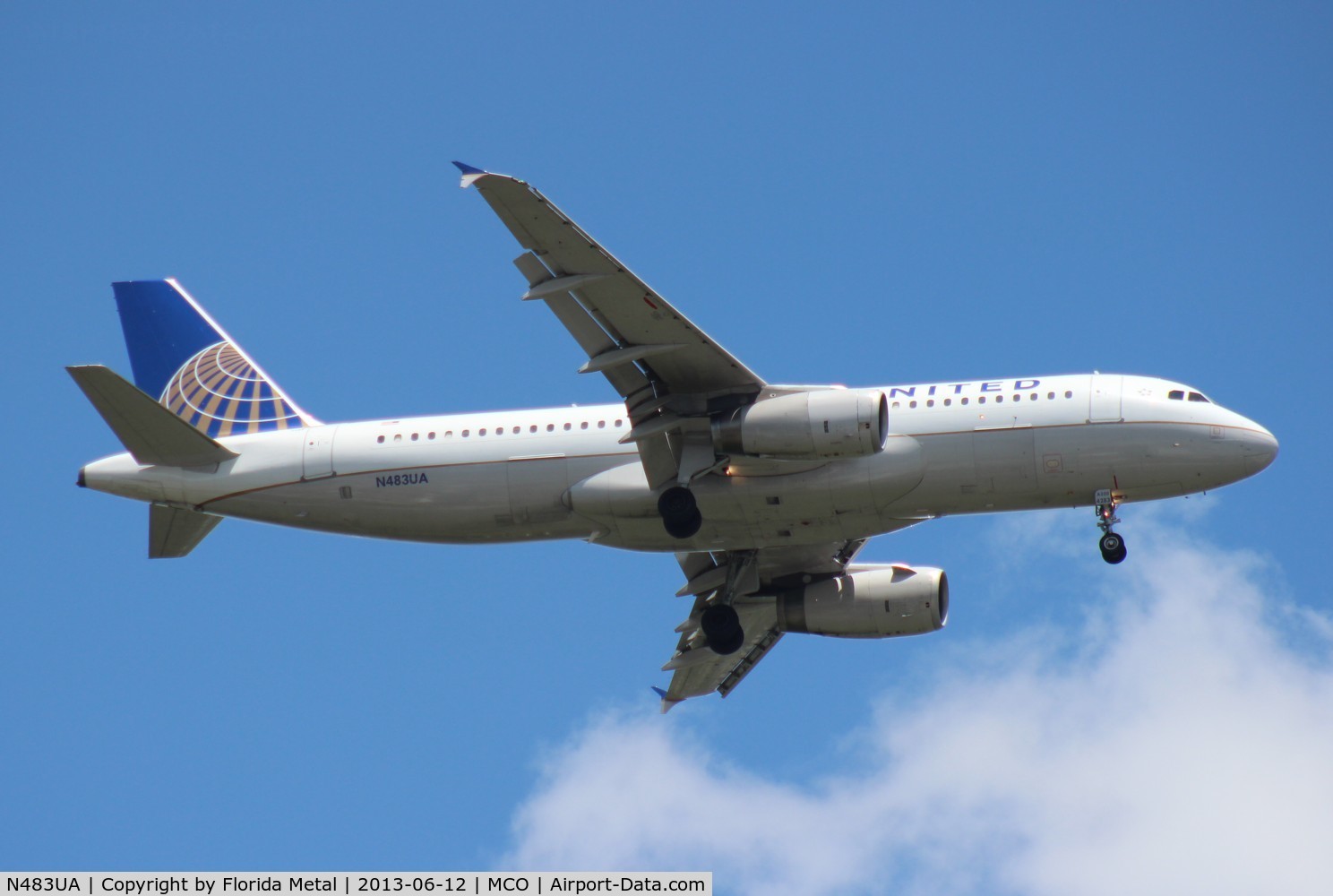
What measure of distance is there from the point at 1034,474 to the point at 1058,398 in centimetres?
180

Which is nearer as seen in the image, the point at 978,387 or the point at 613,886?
the point at 613,886

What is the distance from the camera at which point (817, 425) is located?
37.2 m

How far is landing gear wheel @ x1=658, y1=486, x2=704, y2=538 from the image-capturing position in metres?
39.1

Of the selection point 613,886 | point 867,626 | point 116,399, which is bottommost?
point 613,886

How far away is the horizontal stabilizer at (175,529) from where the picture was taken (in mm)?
42656

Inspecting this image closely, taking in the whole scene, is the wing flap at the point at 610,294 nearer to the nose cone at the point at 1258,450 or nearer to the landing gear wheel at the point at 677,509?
the landing gear wheel at the point at 677,509

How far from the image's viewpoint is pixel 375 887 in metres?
34.4

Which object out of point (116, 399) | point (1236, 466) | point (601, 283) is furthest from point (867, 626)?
point (116, 399)

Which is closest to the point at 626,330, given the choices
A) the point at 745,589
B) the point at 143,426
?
the point at 745,589

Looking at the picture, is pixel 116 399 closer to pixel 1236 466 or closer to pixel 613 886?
pixel 613 886

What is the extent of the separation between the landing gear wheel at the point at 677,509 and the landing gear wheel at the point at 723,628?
5.85 meters

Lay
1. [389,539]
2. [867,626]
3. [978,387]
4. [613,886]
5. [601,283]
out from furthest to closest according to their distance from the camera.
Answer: [867,626] < [389,539] < [978,387] < [601,283] < [613,886]

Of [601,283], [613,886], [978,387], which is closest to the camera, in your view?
[613,886]

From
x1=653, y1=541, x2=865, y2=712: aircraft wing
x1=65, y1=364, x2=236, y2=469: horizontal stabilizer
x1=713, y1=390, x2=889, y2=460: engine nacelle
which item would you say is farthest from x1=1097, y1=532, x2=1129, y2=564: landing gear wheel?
x1=65, y1=364, x2=236, y2=469: horizontal stabilizer
